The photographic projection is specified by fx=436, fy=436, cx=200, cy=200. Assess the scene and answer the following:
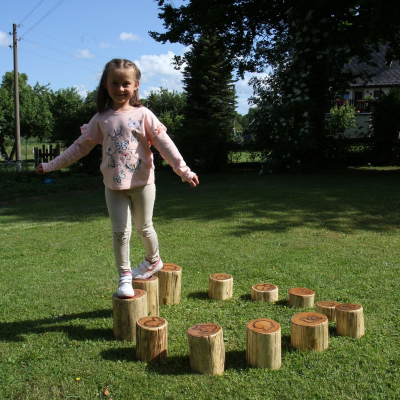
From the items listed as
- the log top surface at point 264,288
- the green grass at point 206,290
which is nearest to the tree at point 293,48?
the green grass at point 206,290

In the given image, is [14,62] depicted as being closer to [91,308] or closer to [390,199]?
[390,199]

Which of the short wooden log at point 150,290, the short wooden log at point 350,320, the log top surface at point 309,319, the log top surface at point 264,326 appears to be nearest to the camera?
the log top surface at point 264,326

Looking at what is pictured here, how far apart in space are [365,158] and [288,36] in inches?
243

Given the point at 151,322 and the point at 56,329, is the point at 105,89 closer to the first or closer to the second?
the point at 151,322

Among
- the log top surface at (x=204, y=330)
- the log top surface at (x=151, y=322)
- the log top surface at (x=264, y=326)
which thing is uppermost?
the log top surface at (x=264, y=326)

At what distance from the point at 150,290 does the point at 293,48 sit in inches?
548

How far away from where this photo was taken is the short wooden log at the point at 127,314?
138 inches

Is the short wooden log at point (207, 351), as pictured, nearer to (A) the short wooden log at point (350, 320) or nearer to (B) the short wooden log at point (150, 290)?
(B) the short wooden log at point (150, 290)

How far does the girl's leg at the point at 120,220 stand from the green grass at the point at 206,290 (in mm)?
645

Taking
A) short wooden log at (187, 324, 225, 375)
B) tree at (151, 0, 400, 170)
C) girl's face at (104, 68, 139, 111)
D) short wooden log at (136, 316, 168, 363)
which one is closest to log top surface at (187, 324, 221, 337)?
short wooden log at (187, 324, 225, 375)

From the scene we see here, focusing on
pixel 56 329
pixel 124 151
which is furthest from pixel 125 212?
pixel 56 329

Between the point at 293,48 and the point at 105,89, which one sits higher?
the point at 293,48

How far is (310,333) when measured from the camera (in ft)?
10.7

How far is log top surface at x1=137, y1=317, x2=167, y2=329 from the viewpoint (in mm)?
3230
